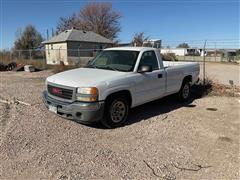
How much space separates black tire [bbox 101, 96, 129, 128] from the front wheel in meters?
2.92

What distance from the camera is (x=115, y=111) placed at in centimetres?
542

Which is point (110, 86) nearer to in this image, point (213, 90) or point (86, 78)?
point (86, 78)

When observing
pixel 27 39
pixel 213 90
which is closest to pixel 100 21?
pixel 27 39

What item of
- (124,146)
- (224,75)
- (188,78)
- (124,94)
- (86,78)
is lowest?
(124,146)

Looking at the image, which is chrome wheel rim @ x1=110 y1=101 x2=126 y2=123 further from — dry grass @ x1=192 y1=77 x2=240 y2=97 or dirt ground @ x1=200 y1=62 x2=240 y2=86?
dirt ground @ x1=200 y1=62 x2=240 y2=86

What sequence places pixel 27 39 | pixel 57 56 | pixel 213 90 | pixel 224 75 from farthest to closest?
pixel 27 39 < pixel 57 56 < pixel 224 75 < pixel 213 90

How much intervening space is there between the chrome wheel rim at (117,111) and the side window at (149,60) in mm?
1225

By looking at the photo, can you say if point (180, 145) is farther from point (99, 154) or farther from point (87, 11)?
point (87, 11)

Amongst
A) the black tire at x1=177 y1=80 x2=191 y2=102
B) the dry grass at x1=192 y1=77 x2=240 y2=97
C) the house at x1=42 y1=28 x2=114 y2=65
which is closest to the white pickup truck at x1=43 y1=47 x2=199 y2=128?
the black tire at x1=177 y1=80 x2=191 y2=102

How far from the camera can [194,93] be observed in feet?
31.0

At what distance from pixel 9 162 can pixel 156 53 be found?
4.58 meters

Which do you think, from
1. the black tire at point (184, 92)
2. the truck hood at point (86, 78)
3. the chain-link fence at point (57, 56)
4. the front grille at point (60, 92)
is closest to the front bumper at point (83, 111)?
the front grille at point (60, 92)

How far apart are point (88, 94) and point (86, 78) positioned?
521 mm

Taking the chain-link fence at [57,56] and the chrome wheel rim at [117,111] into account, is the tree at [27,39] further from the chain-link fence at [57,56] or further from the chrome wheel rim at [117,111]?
the chrome wheel rim at [117,111]
